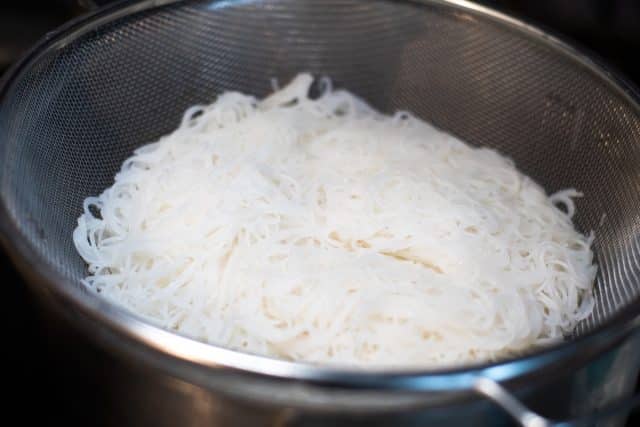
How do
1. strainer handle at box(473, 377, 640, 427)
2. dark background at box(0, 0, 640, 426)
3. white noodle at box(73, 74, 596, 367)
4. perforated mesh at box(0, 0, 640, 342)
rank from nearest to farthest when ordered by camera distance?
strainer handle at box(473, 377, 640, 427)
dark background at box(0, 0, 640, 426)
white noodle at box(73, 74, 596, 367)
perforated mesh at box(0, 0, 640, 342)

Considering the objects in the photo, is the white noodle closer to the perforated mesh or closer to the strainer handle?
the perforated mesh

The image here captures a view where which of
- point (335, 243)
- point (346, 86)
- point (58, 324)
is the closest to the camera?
point (58, 324)

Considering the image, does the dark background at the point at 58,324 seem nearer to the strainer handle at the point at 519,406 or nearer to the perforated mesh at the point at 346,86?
the perforated mesh at the point at 346,86

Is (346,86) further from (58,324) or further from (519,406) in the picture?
A: (519,406)

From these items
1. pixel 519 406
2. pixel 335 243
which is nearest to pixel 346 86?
pixel 335 243

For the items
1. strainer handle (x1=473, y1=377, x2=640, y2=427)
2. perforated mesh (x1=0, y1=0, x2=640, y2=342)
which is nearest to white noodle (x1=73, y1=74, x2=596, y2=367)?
perforated mesh (x1=0, y1=0, x2=640, y2=342)

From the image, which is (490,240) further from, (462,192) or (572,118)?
(572,118)
